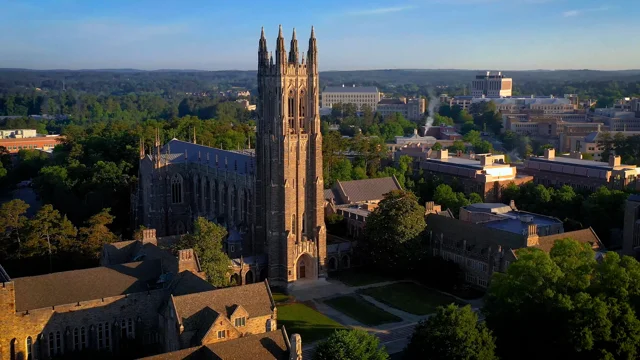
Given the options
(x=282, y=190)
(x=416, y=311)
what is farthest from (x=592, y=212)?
(x=282, y=190)

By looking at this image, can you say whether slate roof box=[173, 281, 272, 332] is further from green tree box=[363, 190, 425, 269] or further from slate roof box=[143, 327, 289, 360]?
green tree box=[363, 190, 425, 269]

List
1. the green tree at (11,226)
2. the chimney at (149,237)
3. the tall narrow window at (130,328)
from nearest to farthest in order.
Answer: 1. the tall narrow window at (130,328)
2. the chimney at (149,237)
3. the green tree at (11,226)

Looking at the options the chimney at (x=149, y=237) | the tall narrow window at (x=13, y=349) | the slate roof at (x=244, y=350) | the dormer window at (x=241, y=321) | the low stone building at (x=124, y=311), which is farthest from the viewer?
the chimney at (x=149, y=237)

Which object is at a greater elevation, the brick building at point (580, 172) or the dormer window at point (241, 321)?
the brick building at point (580, 172)

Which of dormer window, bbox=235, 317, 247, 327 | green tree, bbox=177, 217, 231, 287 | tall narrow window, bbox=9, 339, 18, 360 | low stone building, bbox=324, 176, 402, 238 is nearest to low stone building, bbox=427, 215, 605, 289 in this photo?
low stone building, bbox=324, 176, 402, 238

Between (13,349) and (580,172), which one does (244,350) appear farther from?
(580,172)

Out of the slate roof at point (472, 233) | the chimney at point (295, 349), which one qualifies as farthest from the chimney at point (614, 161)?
the chimney at point (295, 349)

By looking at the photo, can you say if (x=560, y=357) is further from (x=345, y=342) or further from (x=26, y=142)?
(x=26, y=142)

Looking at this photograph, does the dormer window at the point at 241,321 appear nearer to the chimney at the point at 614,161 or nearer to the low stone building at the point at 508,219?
the low stone building at the point at 508,219
